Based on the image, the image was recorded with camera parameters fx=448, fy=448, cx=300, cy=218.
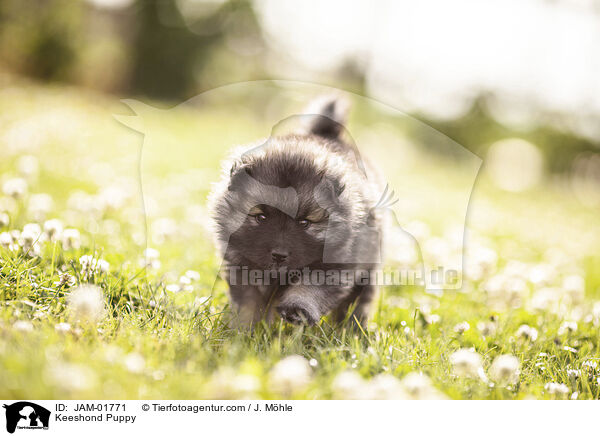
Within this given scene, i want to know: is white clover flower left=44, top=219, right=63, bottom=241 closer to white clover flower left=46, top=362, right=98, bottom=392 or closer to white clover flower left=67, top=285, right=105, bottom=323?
white clover flower left=67, top=285, right=105, bottom=323

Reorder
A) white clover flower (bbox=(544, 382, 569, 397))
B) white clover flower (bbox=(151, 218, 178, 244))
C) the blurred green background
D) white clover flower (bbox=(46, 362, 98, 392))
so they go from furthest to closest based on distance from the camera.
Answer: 1. the blurred green background
2. white clover flower (bbox=(151, 218, 178, 244))
3. white clover flower (bbox=(544, 382, 569, 397))
4. white clover flower (bbox=(46, 362, 98, 392))

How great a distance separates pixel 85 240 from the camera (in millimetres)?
2729

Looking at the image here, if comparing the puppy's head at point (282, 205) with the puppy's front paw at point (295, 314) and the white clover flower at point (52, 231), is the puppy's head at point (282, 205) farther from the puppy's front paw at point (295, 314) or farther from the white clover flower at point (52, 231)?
the white clover flower at point (52, 231)

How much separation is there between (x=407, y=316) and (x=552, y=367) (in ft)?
2.39

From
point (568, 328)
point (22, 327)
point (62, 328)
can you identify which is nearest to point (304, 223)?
point (62, 328)

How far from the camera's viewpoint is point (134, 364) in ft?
4.94

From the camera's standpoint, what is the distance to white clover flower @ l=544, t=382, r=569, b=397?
185cm

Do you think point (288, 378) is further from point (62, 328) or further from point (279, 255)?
point (62, 328)

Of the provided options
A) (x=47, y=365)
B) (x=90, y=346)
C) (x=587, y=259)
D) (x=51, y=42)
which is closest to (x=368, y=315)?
(x=90, y=346)

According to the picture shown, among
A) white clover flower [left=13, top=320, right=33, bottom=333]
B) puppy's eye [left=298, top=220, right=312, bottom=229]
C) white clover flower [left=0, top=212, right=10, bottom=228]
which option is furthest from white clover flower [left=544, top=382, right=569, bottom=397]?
white clover flower [left=0, top=212, right=10, bottom=228]
